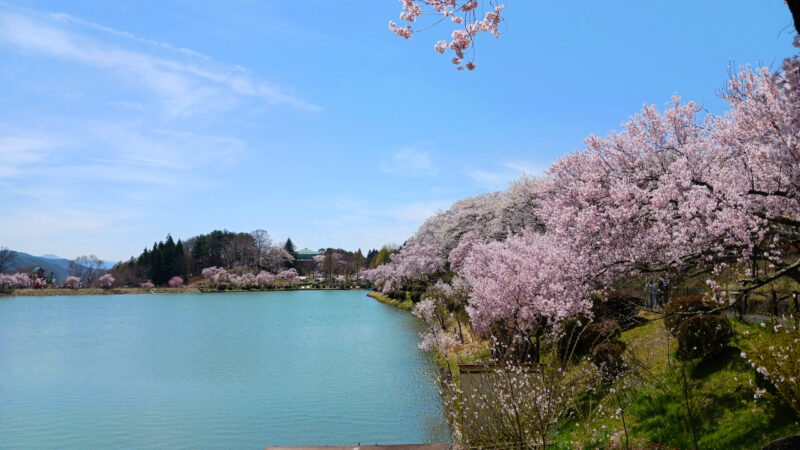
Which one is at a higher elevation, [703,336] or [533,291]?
[533,291]

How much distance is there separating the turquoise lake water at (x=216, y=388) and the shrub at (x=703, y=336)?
5.38 meters

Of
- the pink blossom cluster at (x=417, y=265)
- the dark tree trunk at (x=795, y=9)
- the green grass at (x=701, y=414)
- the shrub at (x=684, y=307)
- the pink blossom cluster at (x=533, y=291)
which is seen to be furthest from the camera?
the pink blossom cluster at (x=417, y=265)

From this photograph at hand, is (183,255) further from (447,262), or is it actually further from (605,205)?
(605,205)

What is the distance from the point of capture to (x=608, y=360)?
34.1ft

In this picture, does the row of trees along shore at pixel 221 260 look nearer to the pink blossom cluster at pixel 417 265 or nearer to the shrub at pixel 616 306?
the pink blossom cluster at pixel 417 265

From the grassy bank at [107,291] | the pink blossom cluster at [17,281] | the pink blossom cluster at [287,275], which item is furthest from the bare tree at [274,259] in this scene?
the pink blossom cluster at [17,281]

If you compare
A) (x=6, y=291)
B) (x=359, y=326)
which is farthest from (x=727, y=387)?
(x=6, y=291)

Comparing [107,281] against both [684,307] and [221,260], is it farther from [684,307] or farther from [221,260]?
[684,307]

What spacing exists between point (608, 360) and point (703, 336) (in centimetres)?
191

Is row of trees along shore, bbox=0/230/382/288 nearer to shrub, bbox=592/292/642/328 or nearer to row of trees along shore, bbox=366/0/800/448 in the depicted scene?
shrub, bbox=592/292/642/328

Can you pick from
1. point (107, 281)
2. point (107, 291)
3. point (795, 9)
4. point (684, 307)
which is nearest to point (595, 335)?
point (684, 307)

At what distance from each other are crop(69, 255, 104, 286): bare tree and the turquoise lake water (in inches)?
2999

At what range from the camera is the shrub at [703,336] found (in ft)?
30.1

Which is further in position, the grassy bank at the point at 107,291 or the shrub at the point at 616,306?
the grassy bank at the point at 107,291
